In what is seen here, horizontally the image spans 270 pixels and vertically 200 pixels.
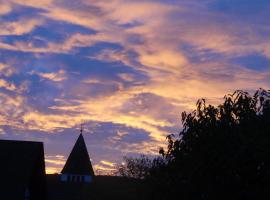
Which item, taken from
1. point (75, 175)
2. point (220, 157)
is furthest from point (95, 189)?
point (220, 157)

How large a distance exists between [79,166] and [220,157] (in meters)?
65.6

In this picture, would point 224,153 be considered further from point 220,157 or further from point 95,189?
point 95,189

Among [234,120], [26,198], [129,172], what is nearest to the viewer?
[234,120]

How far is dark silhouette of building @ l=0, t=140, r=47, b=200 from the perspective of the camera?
121 feet

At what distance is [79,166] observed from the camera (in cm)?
8500

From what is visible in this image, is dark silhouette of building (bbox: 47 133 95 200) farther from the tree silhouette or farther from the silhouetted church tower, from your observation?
the tree silhouette

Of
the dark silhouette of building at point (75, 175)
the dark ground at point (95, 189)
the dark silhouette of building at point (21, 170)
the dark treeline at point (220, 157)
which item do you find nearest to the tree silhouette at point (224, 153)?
the dark treeline at point (220, 157)

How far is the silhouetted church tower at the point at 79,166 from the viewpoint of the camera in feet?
275

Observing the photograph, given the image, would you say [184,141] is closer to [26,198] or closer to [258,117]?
[258,117]

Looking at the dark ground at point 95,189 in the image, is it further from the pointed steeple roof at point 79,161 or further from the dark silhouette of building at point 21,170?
the dark silhouette of building at point 21,170

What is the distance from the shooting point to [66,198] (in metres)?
80.8

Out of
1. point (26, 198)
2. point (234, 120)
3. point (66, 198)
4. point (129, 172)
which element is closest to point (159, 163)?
point (234, 120)

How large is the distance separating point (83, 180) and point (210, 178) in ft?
212

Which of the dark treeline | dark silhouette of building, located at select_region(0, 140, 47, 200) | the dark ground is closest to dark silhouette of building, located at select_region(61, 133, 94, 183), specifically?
the dark ground
